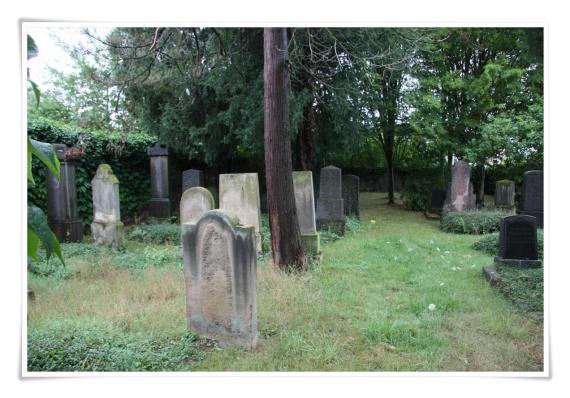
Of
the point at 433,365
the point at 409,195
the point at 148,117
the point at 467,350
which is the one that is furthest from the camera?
the point at 409,195

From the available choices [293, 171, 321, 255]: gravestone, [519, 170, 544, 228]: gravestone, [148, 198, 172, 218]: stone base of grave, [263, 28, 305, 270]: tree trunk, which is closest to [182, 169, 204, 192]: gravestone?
[148, 198, 172, 218]: stone base of grave

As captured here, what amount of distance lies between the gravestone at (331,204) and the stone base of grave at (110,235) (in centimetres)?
464

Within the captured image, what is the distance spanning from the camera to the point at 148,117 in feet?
41.7

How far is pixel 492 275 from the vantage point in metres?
5.48

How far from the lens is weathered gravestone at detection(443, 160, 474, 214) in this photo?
1220 cm

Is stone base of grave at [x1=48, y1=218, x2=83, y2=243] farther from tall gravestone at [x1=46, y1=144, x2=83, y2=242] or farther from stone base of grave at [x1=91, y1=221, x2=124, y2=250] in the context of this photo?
stone base of grave at [x1=91, y1=221, x2=124, y2=250]

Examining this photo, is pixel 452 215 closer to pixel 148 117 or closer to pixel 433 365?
pixel 433 365

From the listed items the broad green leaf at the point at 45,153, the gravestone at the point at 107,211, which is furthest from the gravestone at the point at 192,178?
the broad green leaf at the point at 45,153

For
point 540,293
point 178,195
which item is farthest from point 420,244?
point 178,195

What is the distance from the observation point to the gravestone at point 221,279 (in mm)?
3482

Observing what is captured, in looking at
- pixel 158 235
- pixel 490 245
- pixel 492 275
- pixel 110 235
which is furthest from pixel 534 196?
pixel 110 235

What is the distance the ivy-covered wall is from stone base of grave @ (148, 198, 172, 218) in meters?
0.76

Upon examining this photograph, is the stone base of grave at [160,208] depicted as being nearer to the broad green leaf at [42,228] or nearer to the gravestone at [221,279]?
the gravestone at [221,279]
